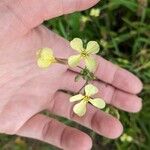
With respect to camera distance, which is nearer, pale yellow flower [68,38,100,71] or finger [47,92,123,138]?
pale yellow flower [68,38,100,71]

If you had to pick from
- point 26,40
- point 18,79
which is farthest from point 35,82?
point 26,40

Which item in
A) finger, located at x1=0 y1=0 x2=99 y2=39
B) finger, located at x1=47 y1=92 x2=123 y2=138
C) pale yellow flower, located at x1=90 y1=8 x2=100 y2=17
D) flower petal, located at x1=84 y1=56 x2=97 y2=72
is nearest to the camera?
flower petal, located at x1=84 y1=56 x2=97 y2=72

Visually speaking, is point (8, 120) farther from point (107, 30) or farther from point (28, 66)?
point (107, 30)

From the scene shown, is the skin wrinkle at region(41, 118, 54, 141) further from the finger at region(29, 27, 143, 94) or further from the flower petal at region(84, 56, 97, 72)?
the flower petal at region(84, 56, 97, 72)

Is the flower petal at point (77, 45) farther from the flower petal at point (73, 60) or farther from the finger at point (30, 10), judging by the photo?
the finger at point (30, 10)

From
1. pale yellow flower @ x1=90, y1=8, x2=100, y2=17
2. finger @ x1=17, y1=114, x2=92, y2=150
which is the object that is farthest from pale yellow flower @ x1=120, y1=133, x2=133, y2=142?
pale yellow flower @ x1=90, y1=8, x2=100, y2=17

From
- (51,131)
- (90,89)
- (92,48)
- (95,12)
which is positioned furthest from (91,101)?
(95,12)

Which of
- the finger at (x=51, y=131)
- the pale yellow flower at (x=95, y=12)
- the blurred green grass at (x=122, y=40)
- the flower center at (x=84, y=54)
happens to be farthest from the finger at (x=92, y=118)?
the flower center at (x=84, y=54)
